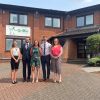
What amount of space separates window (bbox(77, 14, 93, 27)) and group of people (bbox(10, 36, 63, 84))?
18430 millimetres

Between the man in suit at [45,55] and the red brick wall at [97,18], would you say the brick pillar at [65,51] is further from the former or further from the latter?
the man in suit at [45,55]

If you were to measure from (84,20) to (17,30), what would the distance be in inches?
276

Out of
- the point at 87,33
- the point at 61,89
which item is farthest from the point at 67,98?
the point at 87,33

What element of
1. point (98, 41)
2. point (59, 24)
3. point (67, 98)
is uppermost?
point (59, 24)

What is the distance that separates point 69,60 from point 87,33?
3.16m

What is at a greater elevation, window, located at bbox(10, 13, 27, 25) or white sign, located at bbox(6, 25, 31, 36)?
window, located at bbox(10, 13, 27, 25)

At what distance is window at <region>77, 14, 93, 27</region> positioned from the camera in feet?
105

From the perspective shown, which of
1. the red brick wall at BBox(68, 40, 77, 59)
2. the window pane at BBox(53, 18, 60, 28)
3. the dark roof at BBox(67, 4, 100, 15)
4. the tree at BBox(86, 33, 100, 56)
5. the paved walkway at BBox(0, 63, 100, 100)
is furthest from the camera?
the window pane at BBox(53, 18, 60, 28)

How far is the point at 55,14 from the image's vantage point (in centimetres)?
3453

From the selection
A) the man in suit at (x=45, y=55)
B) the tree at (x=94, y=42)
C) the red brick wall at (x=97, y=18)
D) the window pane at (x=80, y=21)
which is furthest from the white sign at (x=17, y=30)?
the man in suit at (x=45, y=55)

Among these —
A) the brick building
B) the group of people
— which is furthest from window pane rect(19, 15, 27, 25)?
the group of people

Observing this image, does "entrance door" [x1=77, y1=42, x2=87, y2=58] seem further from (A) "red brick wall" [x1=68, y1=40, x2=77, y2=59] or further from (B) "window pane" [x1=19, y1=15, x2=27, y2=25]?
(B) "window pane" [x1=19, y1=15, x2=27, y2=25]

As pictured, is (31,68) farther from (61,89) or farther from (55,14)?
(55,14)

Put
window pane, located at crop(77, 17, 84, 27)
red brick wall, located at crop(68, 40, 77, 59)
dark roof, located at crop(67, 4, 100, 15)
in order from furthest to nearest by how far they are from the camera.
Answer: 1. window pane, located at crop(77, 17, 84, 27)
2. red brick wall, located at crop(68, 40, 77, 59)
3. dark roof, located at crop(67, 4, 100, 15)
